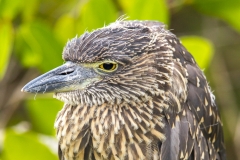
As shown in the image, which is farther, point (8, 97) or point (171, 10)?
point (8, 97)

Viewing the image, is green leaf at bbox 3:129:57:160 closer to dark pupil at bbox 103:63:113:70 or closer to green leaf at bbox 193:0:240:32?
dark pupil at bbox 103:63:113:70

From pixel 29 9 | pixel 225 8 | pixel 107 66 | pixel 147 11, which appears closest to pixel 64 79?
pixel 107 66

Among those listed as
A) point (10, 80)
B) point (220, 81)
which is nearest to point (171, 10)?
point (220, 81)

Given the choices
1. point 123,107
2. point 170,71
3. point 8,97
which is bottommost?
point 123,107

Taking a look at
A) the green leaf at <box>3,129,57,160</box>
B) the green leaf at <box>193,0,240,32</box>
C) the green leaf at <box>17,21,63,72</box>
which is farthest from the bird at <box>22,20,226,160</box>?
the green leaf at <box>193,0,240,32</box>

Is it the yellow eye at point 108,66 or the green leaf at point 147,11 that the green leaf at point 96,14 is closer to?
the green leaf at point 147,11

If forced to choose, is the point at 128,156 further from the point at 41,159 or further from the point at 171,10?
the point at 171,10

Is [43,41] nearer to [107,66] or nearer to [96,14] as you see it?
[96,14]
